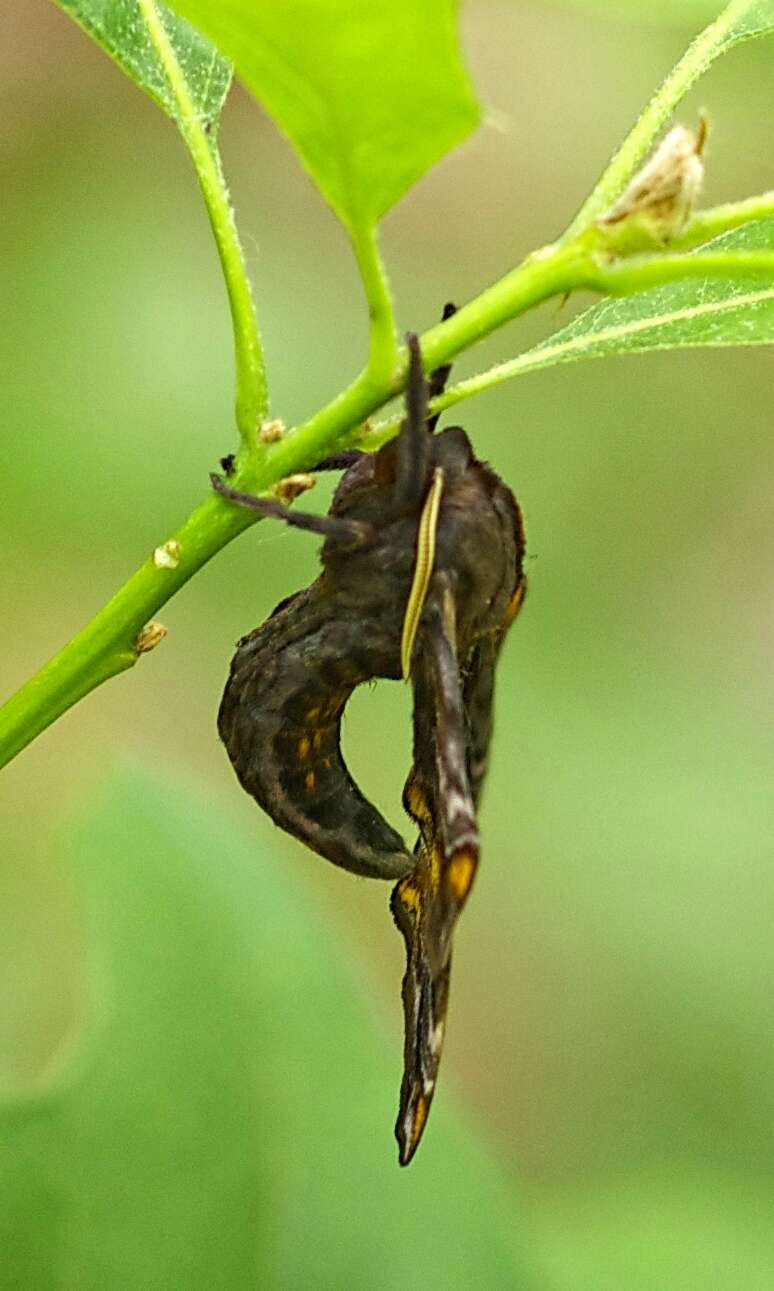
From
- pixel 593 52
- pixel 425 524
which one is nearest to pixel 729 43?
pixel 425 524

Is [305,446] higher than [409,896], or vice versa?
[305,446]

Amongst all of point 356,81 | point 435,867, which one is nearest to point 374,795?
point 435,867

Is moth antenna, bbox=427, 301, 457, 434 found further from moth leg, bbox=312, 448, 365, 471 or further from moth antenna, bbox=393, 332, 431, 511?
moth leg, bbox=312, 448, 365, 471

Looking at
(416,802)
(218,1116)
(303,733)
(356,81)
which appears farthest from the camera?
(218,1116)

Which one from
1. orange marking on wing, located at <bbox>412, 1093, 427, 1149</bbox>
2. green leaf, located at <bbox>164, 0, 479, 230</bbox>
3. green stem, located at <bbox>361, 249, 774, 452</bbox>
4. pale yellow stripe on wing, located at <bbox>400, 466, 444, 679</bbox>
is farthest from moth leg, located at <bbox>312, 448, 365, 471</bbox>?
orange marking on wing, located at <bbox>412, 1093, 427, 1149</bbox>

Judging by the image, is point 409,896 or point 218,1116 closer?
point 409,896

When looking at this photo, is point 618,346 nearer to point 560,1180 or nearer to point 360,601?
point 360,601

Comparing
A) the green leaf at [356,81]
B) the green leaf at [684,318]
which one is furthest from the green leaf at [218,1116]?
the green leaf at [356,81]

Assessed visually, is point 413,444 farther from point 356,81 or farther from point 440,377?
point 356,81
